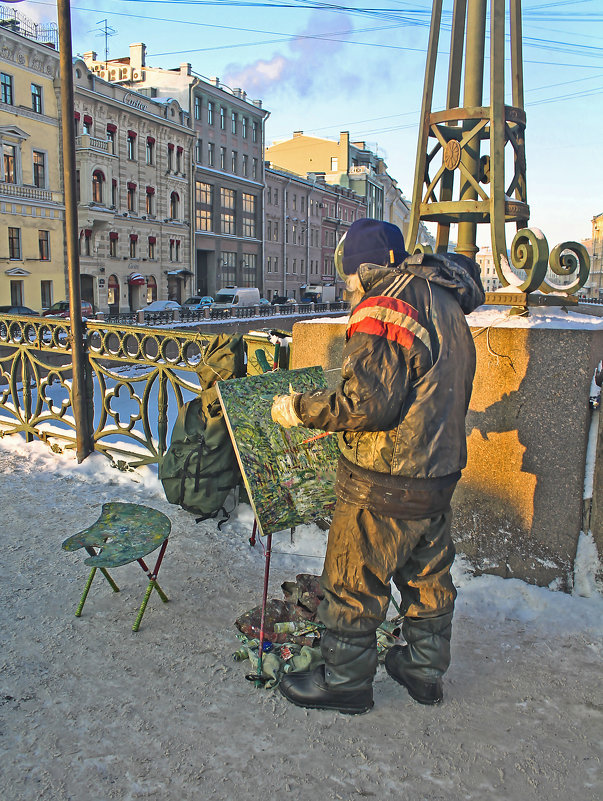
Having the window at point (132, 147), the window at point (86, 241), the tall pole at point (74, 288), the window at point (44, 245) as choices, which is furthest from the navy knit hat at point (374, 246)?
the window at point (132, 147)

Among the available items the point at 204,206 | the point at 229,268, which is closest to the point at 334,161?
the point at 229,268

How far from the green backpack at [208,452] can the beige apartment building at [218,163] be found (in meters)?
39.7

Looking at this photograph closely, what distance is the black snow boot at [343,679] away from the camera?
2336mm

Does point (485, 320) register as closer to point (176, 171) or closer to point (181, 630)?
point (181, 630)

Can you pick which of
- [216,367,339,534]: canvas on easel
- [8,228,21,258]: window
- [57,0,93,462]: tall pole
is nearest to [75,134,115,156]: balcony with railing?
[8,228,21,258]: window

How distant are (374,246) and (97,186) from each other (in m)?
35.5

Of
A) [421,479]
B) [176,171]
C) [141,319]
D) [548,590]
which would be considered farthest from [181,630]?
[176,171]

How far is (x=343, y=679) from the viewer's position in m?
2.35

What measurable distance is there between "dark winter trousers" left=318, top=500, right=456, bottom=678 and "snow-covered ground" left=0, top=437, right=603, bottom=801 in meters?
0.28

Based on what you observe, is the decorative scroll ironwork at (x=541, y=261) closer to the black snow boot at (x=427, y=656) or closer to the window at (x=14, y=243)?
the black snow boot at (x=427, y=656)

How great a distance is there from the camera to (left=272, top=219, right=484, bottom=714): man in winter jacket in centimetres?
210

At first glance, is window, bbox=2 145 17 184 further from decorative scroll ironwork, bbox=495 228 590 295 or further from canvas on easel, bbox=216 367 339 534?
canvas on easel, bbox=216 367 339 534

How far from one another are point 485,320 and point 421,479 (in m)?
1.48

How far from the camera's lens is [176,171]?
135 ft
